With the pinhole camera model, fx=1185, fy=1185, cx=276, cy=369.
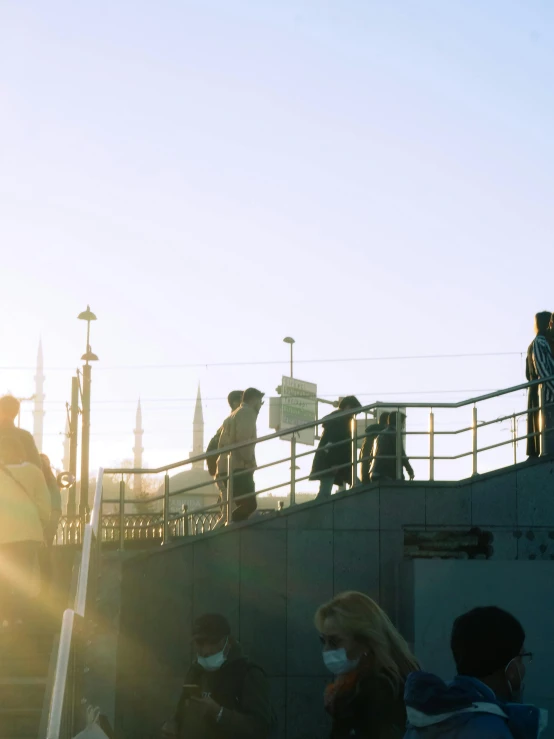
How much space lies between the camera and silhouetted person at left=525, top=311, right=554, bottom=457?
504 inches

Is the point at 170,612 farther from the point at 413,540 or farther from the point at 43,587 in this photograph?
the point at 413,540

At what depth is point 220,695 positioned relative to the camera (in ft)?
21.0

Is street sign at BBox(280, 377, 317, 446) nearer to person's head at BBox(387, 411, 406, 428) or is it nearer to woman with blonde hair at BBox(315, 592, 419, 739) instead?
person's head at BBox(387, 411, 406, 428)

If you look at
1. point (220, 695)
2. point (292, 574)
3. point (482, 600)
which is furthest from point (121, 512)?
point (220, 695)

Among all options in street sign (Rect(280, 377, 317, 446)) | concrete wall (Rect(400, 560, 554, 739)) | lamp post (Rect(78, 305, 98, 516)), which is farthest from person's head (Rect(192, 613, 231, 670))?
street sign (Rect(280, 377, 317, 446))

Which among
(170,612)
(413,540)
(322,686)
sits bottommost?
(322,686)

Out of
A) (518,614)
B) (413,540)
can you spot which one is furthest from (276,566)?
→ (518,614)

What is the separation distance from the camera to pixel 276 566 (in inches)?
468

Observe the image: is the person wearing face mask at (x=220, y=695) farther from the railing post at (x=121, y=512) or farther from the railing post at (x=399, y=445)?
the railing post at (x=399, y=445)

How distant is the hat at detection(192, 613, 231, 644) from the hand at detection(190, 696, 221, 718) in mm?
353

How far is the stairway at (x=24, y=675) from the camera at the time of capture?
8703 mm

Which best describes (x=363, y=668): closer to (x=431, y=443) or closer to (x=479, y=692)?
(x=479, y=692)

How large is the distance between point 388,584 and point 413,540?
1.78 ft

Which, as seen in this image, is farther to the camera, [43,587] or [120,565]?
[120,565]
